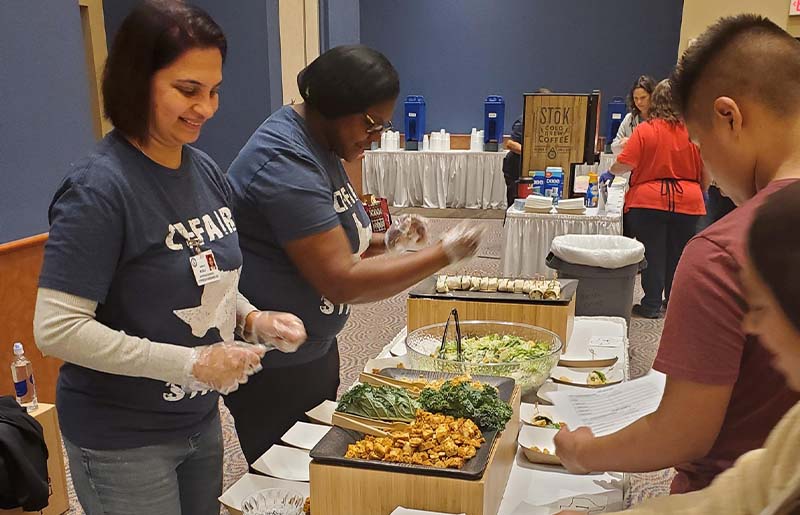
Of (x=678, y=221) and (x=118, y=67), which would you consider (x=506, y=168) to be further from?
(x=118, y=67)

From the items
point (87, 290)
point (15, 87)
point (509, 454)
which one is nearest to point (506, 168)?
point (15, 87)

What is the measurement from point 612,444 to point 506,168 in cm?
586

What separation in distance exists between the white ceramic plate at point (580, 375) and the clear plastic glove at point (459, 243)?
2.05 feet

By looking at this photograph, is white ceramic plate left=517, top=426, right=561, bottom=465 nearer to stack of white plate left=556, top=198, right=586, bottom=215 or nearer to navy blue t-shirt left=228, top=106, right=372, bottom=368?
navy blue t-shirt left=228, top=106, right=372, bottom=368

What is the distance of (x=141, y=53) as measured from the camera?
110cm

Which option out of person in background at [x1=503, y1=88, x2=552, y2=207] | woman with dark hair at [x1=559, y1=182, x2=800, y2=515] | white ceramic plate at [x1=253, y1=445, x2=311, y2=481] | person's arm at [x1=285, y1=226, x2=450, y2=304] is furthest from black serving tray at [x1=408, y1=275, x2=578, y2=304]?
person in background at [x1=503, y1=88, x2=552, y2=207]

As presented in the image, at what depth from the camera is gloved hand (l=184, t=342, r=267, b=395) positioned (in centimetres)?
110

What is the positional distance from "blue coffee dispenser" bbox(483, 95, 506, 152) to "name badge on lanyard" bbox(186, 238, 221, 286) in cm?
730

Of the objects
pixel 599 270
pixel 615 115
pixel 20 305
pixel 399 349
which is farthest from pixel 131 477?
pixel 615 115

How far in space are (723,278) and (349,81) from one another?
850 millimetres

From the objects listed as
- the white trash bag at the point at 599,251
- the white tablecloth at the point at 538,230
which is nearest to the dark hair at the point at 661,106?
the white tablecloth at the point at 538,230

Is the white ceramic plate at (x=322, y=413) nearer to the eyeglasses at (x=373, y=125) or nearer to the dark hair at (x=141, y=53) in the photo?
the eyeglasses at (x=373, y=125)

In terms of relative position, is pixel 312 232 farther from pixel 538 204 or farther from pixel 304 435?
pixel 538 204

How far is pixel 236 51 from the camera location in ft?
15.7
